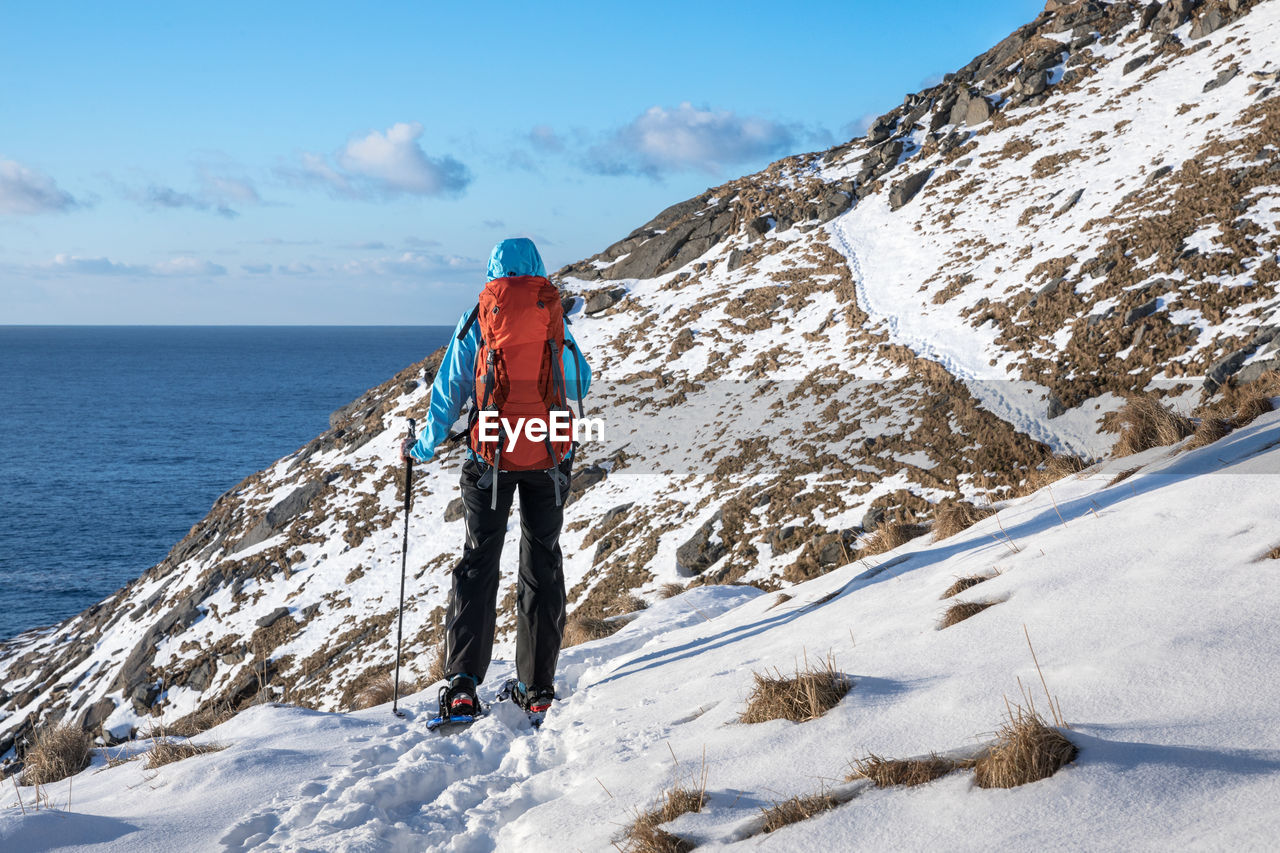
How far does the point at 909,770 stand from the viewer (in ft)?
9.50

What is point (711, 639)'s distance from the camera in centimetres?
700

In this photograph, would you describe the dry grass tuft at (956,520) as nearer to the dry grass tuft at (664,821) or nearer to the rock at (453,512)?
the dry grass tuft at (664,821)

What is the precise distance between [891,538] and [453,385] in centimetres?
604

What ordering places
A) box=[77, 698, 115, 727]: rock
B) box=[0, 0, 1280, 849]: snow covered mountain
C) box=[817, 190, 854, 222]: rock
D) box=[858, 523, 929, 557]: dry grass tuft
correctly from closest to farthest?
box=[0, 0, 1280, 849]: snow covered mountain < box=[858, 523, 929, 557]: dry grass tuft < box=[77, 698, 115, 727]: rock < box=[817, 190, 854, 222]: rock

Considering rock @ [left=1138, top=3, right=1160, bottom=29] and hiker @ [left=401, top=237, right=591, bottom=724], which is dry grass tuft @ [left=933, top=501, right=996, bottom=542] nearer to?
hiker @ [left=401, top=237, right=591, bottom=724]

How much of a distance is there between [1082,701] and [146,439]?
96.3 meters

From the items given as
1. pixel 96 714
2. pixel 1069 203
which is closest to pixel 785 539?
pixel 1069 203

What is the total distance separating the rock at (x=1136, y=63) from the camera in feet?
110

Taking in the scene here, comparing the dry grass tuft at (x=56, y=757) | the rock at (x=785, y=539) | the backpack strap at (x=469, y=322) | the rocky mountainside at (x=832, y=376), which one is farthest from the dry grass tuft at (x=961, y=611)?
the rock at (x=785, y=539)

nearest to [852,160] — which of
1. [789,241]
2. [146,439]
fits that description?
[789,241]

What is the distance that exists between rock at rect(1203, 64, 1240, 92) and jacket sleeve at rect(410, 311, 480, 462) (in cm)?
3378

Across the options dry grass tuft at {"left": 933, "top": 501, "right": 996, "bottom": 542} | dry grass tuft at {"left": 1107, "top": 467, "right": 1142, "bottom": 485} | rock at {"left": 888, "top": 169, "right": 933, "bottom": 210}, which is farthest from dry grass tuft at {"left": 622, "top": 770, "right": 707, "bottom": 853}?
rock at {"left": 888, "top": 169, "right": 933, "bottom": 210}

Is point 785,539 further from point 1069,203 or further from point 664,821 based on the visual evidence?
point 1069,203

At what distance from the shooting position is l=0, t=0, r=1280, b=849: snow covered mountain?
12.3 ft
